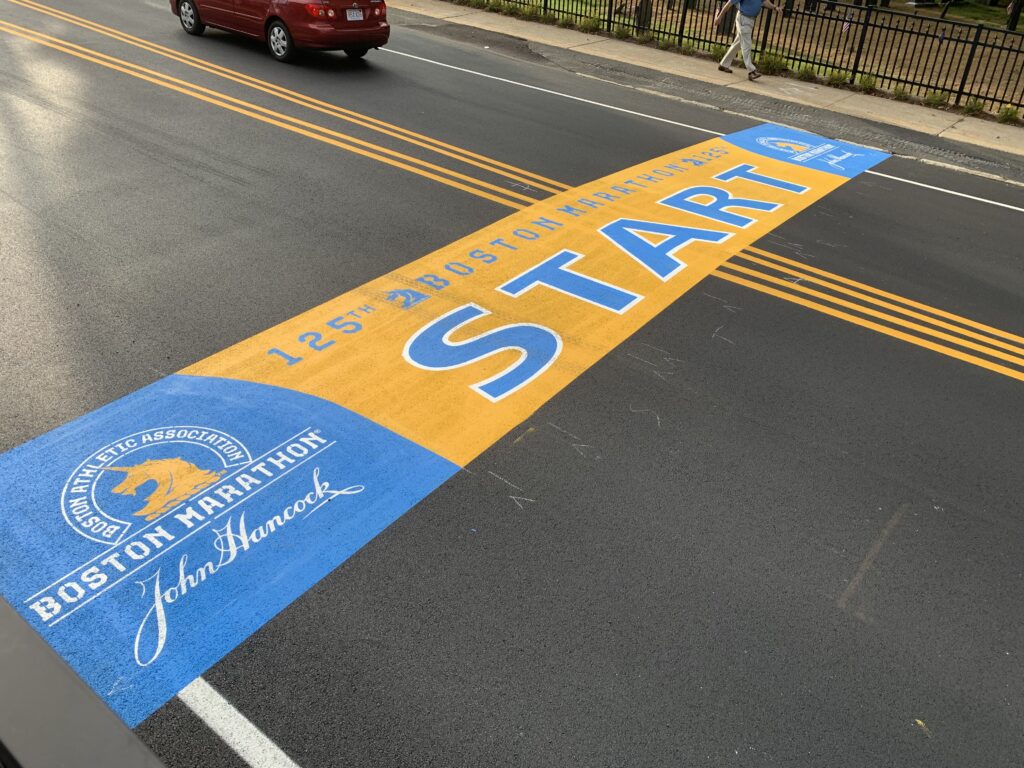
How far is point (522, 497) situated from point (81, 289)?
470cm

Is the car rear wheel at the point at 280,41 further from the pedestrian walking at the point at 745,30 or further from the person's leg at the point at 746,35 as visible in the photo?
the person's leg at the point at 746,35

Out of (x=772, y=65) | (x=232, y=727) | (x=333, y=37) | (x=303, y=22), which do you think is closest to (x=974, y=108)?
(x=772, y=65)

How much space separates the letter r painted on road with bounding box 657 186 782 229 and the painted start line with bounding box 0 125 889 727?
72cm

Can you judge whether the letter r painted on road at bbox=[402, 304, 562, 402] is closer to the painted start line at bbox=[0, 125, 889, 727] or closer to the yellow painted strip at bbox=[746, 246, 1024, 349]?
the painted start line at bbox=[0, 125, 889, 727]

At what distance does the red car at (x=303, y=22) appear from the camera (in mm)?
13844

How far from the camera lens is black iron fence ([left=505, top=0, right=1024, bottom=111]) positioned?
15414 millimetres

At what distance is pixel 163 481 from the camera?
5.05 metres

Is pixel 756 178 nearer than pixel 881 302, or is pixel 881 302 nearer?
pixel 881 302

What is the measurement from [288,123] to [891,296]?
27.7 ft

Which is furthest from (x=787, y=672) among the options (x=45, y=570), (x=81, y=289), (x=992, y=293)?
(x=81, y=289)

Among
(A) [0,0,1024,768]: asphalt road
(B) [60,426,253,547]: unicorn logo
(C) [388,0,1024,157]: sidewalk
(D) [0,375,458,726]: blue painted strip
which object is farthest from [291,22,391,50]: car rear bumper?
(B) [60,426,253,547]: unicorn logo

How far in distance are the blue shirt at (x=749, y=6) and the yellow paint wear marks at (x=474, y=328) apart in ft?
25.5

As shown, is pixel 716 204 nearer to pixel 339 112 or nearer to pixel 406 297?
pixel 406 297

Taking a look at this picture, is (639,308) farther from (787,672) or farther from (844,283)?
(787,672)
